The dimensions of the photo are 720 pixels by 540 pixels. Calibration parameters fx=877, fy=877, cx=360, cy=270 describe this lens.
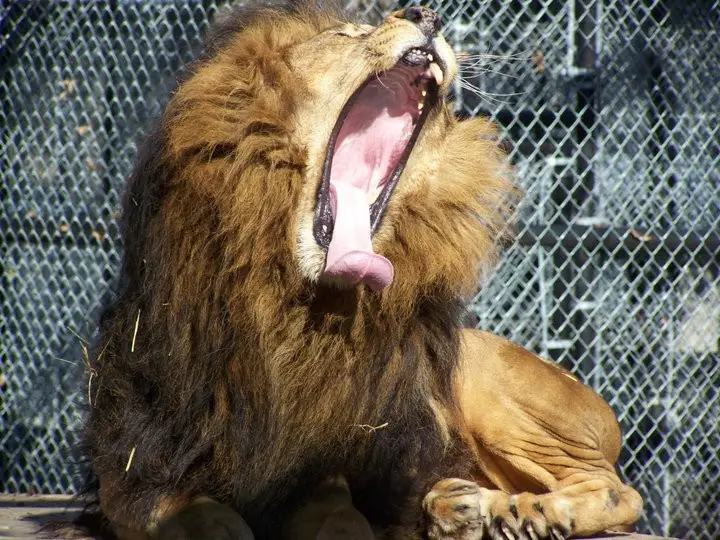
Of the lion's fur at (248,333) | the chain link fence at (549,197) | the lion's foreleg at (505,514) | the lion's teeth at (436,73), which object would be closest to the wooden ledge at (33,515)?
the lion's foreleg at (505,514)

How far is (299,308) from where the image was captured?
224cm

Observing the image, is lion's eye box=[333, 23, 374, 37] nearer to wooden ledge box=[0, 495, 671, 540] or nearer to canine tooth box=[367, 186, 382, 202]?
canine tooth box=[367, 186, 382, 202]

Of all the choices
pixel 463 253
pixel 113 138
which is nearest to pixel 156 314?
pixel 463 253

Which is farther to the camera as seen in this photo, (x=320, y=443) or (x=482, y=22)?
(x=482, y=22)

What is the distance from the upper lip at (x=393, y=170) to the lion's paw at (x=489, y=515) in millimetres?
802

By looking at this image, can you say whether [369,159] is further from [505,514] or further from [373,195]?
[505,514]

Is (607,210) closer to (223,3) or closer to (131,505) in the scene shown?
(223,3)

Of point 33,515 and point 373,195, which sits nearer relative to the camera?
point 373,195

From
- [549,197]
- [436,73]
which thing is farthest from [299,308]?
[549,197]

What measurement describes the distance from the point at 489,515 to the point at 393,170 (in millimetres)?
1048

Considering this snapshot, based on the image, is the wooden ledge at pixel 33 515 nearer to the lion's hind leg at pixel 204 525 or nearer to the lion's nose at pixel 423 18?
the lion's hind leg at pixel 204 525

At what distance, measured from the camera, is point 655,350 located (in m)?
5.15

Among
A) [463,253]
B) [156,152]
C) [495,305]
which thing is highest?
[463,253]

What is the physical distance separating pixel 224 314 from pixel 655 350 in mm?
3599
